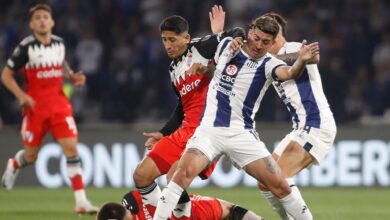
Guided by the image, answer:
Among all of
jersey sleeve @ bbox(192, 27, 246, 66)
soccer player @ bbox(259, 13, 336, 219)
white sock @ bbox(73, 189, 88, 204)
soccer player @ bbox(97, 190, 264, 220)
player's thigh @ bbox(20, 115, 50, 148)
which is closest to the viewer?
soccer player @ bbox(97, 190, 264, 220)

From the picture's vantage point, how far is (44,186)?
15.2 m

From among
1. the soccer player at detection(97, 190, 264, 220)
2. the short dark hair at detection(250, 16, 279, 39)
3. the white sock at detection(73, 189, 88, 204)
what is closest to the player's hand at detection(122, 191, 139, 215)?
the soccer player at detection(97, 190, 264, 220)

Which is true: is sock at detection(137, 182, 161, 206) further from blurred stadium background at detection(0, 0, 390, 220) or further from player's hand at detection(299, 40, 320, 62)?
blurred stadium background at detection(0, 0, 390, 220)

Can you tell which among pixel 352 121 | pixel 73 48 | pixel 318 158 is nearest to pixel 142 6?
pixel 73 48

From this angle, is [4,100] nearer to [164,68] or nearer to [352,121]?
Result: [164,68]

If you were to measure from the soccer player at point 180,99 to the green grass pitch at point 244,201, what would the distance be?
6.62ft

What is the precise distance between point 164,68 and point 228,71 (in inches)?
338

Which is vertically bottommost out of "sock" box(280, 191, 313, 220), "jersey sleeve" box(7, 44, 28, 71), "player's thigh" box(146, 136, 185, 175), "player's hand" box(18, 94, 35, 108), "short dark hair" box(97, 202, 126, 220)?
"sock" box(280, 191, 313, 220)

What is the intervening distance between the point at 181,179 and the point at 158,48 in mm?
9396

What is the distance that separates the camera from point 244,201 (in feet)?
42.1

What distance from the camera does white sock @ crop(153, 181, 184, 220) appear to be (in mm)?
8094

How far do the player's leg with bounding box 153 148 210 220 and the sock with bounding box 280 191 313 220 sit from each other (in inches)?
28.2

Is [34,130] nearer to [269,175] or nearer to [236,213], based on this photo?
[236,213]

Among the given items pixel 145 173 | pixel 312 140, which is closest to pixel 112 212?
pixel 145 173
